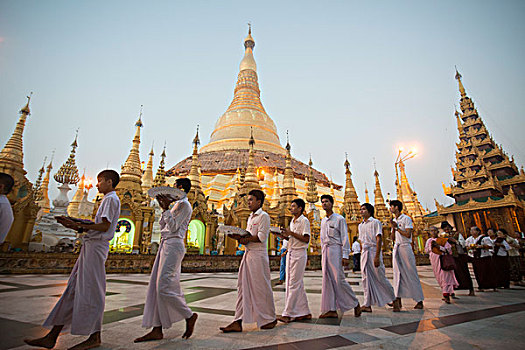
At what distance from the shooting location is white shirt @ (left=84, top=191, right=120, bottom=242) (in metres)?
2.76

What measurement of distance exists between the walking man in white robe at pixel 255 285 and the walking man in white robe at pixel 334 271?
948 mm

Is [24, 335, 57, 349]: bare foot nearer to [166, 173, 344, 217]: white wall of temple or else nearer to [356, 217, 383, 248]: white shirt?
[356, 217, 383, 248]: white shirt

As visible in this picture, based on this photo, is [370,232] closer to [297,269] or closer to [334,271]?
[334,271]

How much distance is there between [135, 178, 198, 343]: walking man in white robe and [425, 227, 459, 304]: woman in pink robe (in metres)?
4.71

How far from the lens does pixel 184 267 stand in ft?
36.1

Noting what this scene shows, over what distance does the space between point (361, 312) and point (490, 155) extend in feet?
105

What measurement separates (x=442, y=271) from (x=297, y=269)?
3.60 m

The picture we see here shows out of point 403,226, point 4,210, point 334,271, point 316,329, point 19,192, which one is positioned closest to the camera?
point 4,210

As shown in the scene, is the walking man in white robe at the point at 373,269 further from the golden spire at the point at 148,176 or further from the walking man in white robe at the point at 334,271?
the golden spire at the point at 148,176

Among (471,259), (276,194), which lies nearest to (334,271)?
(471,259)

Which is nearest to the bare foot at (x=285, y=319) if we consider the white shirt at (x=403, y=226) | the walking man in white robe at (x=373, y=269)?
the walking man in white robe at (x=373, y=269)

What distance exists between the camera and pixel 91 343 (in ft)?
7.98

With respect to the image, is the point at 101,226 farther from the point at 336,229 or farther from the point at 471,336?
the point at 471,336

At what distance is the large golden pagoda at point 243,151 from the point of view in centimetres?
2807
